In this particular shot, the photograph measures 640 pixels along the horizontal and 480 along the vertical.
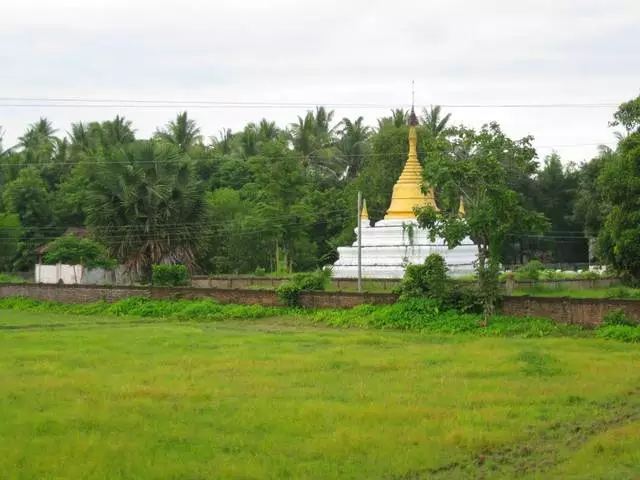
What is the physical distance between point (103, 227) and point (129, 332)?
21.9 meters

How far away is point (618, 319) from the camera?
22.2 meters

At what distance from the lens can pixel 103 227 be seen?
150 feet

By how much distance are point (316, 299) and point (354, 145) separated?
111ft

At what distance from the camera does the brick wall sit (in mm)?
22281

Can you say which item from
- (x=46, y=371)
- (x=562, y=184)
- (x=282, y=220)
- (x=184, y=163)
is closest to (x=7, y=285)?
(x=184, y=163)

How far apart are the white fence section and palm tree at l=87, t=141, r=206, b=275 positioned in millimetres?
704

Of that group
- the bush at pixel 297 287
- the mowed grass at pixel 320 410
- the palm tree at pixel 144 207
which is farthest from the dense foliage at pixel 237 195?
the mowed grass at pixel 320 410

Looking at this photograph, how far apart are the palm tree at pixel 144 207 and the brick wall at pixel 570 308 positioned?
2380 cm

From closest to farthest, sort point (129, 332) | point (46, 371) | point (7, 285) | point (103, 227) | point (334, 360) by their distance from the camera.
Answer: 1. point (46, 371)
2. point (334, 360)
3. point (129, 332)
4. point (7, 285)
5. point (103, 227)

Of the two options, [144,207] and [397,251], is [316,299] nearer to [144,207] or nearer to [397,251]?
[397,251]

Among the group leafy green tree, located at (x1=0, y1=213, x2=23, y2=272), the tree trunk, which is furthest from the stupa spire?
leafy green tree, located at (x1=0, y1=213, x2=23, y2=272)

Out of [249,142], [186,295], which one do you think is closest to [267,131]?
[249,142]

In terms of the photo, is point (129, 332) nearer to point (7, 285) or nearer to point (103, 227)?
point (7, 285)

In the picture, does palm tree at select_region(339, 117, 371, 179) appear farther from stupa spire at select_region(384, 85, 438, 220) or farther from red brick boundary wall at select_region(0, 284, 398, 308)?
red brick boundary wall at select_region(0, 284, 398, 308)
